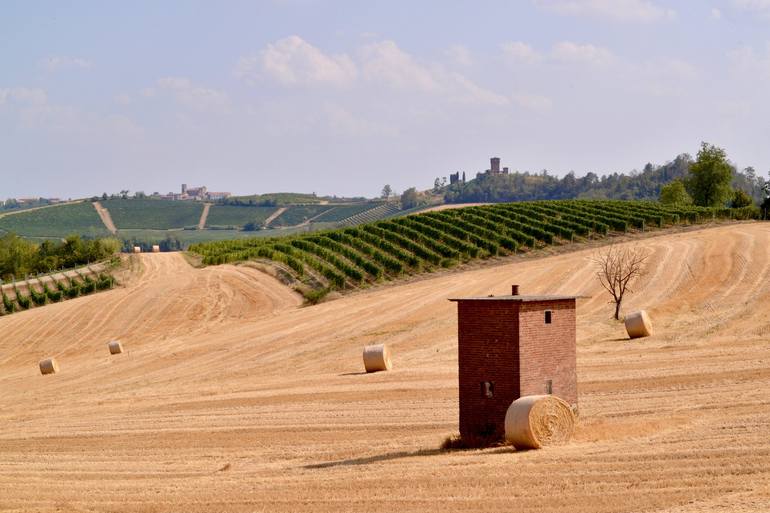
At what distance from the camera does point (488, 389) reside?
25.4 metres

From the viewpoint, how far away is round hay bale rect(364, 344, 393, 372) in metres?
36.7

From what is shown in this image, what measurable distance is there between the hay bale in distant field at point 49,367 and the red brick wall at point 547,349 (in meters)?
26.0

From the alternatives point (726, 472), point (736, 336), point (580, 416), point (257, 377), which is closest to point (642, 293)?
point (736, 336)

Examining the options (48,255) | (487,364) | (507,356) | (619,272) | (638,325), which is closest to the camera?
(507,356)

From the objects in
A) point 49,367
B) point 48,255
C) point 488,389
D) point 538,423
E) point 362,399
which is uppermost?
point 48,255

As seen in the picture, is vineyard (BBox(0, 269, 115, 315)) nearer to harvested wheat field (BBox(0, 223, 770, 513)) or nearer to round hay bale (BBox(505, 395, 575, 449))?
harvested wheat field (BBox(0, 223, 770, 513))

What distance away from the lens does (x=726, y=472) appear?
18.7 metres

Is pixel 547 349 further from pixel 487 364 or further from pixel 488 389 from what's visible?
pixel 488 389

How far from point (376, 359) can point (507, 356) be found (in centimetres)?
1194

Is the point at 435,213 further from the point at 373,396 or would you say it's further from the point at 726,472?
the point at 726,472

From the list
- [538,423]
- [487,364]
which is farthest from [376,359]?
[538,423]

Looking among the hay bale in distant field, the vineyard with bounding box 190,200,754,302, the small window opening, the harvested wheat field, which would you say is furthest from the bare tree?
the hay bale in distant field

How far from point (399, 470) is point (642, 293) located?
2857cm

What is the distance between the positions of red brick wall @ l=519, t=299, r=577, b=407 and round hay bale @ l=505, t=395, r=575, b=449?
7.35ft
